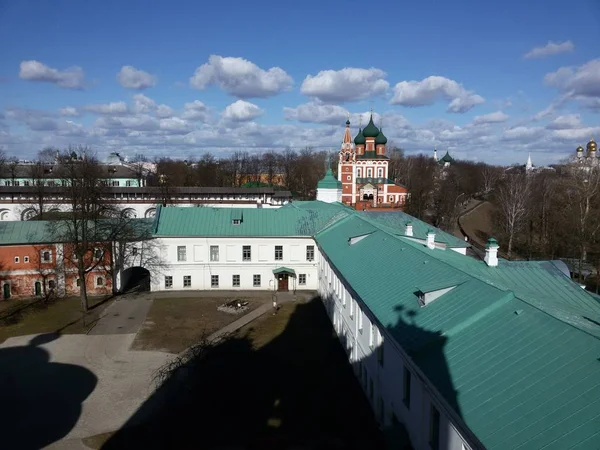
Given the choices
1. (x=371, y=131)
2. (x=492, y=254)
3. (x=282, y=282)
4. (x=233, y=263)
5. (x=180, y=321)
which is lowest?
(x=180, y=321)

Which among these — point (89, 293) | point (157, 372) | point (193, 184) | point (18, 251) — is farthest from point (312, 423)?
point (193, 184)

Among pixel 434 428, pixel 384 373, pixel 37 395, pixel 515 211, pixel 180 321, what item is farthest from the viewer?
pixel 515 211

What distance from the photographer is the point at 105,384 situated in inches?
781

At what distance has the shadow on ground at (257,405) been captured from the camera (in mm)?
15461

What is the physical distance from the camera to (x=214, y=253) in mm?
34844

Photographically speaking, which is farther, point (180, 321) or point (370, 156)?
point (370, 156)

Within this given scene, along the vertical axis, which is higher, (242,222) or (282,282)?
(242,222)

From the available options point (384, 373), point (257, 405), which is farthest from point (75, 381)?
Result: point (384, 373)

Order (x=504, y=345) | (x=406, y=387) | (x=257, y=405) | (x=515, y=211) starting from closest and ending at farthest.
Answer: (x=504, y=345) < (x=406, y=387) < (x=257, y=405) < (x=515, y=211)

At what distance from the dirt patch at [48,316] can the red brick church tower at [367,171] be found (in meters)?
42.2

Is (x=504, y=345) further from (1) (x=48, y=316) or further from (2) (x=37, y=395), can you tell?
(1) (x=48, y=316)

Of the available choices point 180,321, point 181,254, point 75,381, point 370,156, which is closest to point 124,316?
point 180,321

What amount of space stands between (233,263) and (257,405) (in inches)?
699

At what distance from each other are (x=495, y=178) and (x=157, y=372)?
96.3 meters
